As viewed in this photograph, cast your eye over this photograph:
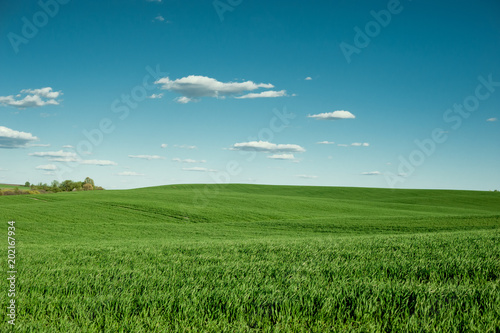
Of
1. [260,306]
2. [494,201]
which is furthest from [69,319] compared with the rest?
[494,201]

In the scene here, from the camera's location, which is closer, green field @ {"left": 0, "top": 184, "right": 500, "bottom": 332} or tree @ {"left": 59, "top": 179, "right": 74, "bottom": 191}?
green field @ {"left": 0, "top": 184, "right": 500, "bottom": 332}

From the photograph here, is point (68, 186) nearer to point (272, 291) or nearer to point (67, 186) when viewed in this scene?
point (67, 186)

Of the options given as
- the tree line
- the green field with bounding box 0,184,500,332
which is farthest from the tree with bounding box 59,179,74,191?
the green field with bounding box 0,184,500,332

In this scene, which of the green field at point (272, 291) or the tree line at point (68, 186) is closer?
the green field at point (272, 291)

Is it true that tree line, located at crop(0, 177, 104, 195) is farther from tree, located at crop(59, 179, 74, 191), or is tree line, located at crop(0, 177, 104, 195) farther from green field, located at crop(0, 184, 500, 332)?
green field, located at crop(0, 184, 500, 332)

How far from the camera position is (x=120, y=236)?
73.9 ft

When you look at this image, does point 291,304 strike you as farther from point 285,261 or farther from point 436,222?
point 436,222

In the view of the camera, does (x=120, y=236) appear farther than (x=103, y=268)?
Yes

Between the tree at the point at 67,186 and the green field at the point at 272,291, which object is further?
the tree at the point at 67,186

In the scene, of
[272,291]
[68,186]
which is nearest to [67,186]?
[68,186]

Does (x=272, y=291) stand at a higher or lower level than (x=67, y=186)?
lower

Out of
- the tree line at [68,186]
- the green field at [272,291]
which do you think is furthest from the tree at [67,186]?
the green field at [272,291]

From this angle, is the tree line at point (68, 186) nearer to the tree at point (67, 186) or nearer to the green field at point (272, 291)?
the tree at point (67, 186)

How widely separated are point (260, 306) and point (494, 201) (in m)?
72.5
